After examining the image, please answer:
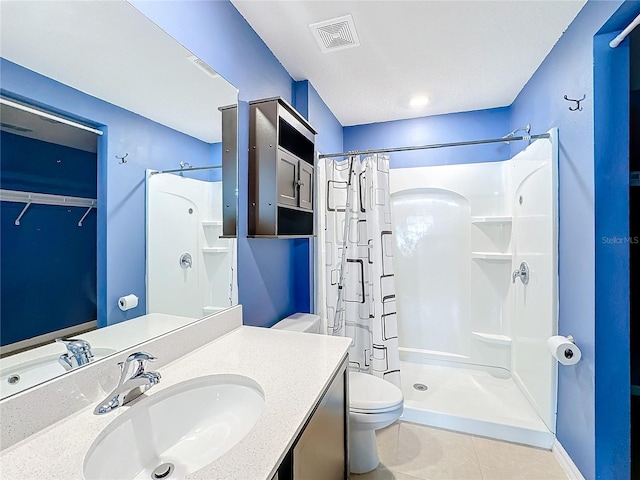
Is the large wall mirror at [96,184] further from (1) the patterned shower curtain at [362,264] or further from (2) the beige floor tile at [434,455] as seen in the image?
(2) the beige floor tile at [434,455]

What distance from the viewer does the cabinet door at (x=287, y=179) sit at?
5.36 feet

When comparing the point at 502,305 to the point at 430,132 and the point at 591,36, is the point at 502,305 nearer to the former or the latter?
the point at 430,132

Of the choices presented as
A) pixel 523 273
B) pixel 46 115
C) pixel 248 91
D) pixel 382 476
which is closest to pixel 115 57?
pixel 46 115

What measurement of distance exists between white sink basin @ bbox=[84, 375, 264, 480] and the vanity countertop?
0.09 ft

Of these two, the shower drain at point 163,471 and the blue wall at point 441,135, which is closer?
the shower drain at point 163,471

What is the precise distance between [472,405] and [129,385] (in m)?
2.17

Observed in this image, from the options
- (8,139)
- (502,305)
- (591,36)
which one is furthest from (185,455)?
(502,305)

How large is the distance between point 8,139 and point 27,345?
0.49 meters

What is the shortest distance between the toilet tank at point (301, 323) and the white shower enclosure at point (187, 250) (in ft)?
1.54

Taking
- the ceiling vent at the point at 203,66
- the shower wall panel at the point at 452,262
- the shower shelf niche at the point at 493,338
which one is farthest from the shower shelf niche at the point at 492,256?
the ceiling vent at the point at 203,66

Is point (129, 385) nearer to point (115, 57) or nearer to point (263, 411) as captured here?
point (263, 411)

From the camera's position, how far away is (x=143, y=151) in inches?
40.3

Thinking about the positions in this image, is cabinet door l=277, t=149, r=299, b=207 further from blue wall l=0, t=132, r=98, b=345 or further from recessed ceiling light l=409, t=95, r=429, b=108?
recessed ceiling light l=409, t=95, r=429, b=108

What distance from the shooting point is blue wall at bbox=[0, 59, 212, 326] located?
0.81 m
